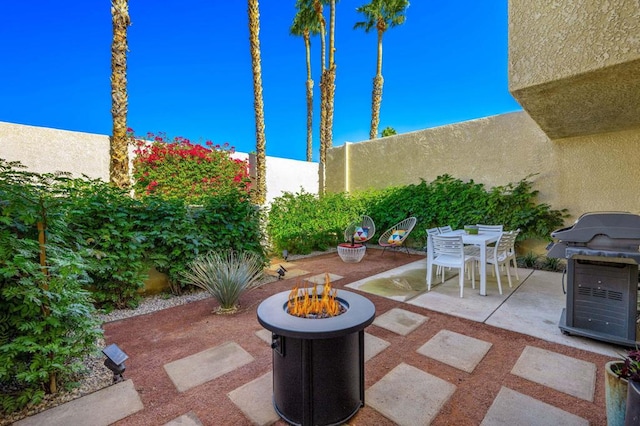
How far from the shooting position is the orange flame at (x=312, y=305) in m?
1.84

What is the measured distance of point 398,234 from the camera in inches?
271

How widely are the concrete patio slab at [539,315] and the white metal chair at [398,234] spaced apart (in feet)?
8.65

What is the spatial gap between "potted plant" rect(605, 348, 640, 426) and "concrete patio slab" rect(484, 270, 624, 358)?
4.25 feet

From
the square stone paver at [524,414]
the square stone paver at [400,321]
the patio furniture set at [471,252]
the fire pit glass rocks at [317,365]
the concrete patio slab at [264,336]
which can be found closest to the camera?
the fire pit glass rocks at [317,365]

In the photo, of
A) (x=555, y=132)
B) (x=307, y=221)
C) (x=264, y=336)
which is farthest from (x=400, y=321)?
(x=555, y=132)

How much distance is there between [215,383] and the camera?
6.88 ft

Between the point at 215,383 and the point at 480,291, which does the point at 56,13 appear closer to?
the point at 215,383

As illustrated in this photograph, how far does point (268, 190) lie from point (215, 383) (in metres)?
7.48

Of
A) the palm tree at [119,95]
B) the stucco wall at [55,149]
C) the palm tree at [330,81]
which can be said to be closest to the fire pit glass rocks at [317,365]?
the palm tree at [119,95]

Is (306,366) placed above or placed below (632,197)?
below

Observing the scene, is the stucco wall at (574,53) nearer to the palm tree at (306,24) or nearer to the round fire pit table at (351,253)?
the round fire pit table at (351,253)

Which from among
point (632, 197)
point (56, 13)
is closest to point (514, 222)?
point (632, 197)

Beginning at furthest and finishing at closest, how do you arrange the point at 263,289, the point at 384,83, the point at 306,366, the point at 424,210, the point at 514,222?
the point at 384,83 → the point at 424,210 → the point at 514,222 → the point at 263,289 → the point at 306,366

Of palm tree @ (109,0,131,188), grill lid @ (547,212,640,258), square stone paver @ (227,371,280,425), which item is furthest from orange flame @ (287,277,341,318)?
palm tree @ (109,0,131,188)
